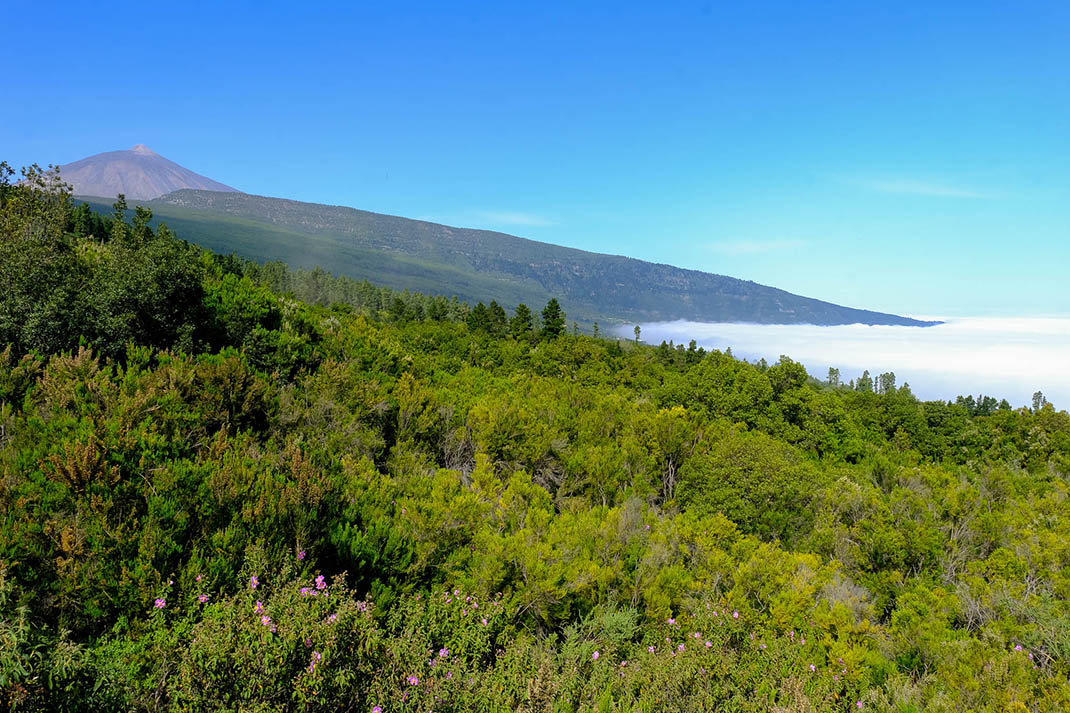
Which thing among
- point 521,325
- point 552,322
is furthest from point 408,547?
point 521,325

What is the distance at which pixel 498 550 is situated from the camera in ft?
39.5

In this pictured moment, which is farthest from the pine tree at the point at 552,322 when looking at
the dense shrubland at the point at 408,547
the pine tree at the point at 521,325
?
the dense shrubland at the point at 408,547

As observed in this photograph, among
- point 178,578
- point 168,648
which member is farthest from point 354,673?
point 178,578

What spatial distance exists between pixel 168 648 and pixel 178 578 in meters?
1.89

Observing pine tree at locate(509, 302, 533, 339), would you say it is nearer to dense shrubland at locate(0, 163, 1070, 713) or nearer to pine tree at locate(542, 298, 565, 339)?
pine tree at locate(542, 298, 565, 339)

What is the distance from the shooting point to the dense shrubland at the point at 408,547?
6.63 m

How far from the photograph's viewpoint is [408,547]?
1149cm

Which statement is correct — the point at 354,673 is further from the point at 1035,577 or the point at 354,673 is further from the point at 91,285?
the point at 1035,577

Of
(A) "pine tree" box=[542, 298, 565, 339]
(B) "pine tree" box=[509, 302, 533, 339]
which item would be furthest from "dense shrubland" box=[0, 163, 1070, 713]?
(B) "pine tree" box=[509, 302, 533, 339]

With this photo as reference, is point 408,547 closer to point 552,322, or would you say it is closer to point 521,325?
point 552,322

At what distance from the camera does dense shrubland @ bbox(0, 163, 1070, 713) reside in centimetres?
663

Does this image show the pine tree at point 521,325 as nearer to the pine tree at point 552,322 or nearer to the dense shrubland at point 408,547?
the pine tree at point 552,322

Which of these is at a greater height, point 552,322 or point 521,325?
point 552,322

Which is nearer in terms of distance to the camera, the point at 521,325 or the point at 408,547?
the point at 408,547
